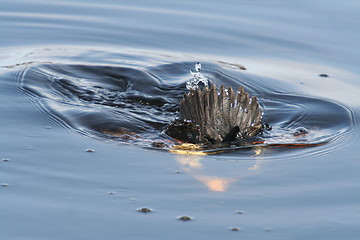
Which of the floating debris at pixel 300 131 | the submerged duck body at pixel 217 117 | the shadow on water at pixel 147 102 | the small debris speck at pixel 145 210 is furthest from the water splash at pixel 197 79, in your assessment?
the small debris speck at pixel 145 210

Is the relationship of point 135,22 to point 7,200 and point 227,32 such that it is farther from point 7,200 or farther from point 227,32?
point 7,200

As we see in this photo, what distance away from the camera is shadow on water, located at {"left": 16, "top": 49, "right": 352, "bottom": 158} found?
17.3ft

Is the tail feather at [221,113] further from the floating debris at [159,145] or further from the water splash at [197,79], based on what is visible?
the water splash at [197,79]

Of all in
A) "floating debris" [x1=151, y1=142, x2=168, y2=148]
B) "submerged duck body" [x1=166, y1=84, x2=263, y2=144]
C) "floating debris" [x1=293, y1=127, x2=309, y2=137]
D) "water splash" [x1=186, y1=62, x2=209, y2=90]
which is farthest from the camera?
"water splash" [x1=186, y1=62, x2=209, y2=90]

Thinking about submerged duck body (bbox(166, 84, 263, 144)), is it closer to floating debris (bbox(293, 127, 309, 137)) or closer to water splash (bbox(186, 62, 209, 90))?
floating debris (bbox(293, 127, 309, 137))

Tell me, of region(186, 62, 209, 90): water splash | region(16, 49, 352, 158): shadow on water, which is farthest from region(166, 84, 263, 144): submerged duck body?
region(186, 62, 209, 90): water splash

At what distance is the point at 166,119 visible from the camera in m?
5.79

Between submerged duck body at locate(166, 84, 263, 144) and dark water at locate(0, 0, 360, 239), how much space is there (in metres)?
0.18

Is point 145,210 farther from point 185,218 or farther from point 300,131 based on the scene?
point 300,131

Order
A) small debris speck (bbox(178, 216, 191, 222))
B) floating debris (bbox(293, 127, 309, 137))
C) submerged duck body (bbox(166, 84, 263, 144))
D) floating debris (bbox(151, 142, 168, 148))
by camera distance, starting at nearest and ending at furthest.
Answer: small debris speck (bbox(178, 216, 191, 222))
floating debris (bbox(151, 142, 168, 148))
submerged duck body (bbox(166, 84, 263, 144))
floating debris (bbox(293, 127, 309, 137))

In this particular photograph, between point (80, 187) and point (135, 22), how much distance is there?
502 cm

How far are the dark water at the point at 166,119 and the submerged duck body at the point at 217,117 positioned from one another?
0.18m

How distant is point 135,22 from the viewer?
8.70 meters

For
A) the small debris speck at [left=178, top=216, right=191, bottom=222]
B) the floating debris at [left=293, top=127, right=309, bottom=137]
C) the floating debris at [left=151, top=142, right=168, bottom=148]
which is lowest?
the small debris speck at [left=178, top=216, right=191, bottom=222]
